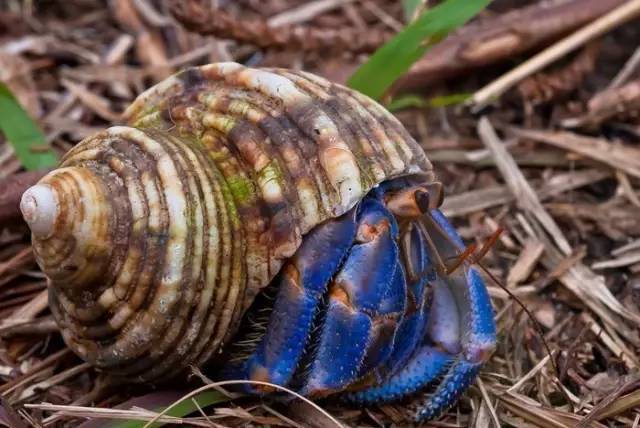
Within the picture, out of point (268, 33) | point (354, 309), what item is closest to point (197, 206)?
point (354, 309)

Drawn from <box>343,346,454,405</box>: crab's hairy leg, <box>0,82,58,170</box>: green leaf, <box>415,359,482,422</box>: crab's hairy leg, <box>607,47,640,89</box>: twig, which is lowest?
<box>415,359,482,422</box>: crab's hairy leg

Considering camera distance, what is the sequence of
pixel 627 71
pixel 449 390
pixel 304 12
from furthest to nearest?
1. pixel 304 12
2. pixel 627 71
3. pixel 449 390

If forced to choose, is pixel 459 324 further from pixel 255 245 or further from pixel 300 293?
pixel 255 245

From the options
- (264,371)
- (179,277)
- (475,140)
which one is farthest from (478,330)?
(475,140)

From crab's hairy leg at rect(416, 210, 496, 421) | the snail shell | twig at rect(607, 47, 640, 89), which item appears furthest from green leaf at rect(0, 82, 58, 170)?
twig at rect(607, 47, 640, 89)

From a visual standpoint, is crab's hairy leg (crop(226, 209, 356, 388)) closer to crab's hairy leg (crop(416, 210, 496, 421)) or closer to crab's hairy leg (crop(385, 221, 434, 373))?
crab's hairy leg (crop(385, 221, 434, 373))

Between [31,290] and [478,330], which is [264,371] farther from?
[31,290]
